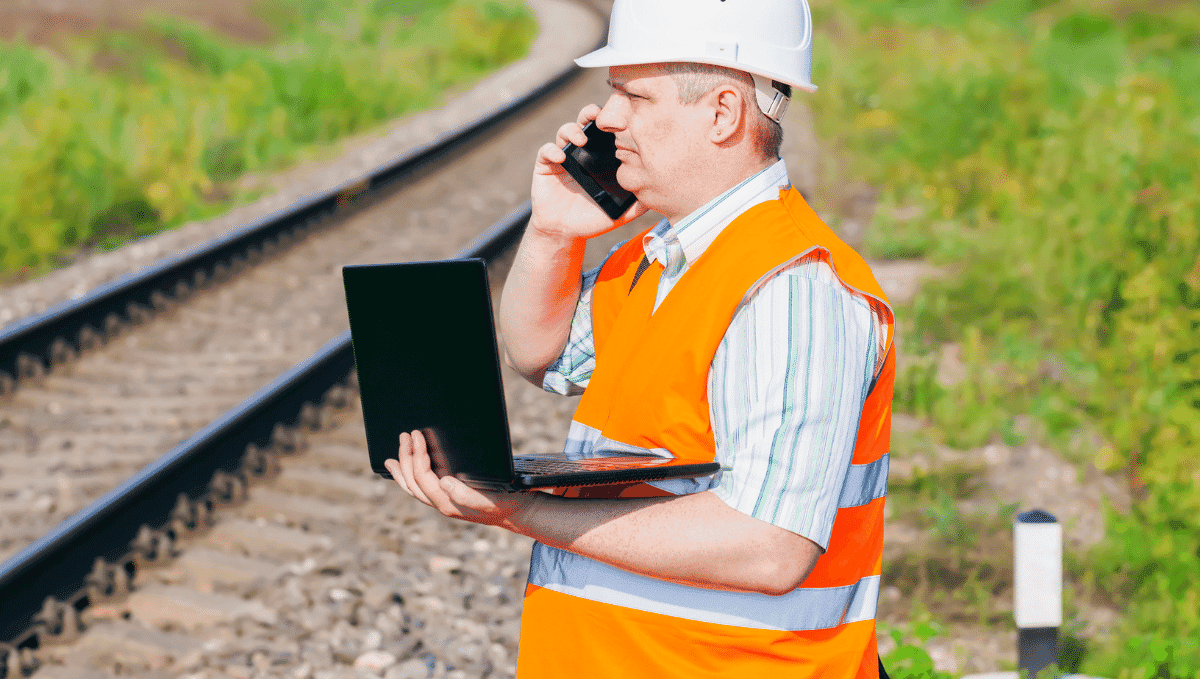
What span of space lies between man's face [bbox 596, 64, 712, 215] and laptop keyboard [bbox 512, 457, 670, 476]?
1.43 feet

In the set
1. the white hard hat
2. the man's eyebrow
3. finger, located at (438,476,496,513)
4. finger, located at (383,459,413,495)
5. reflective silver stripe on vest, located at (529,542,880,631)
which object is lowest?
reflective silver stripe on vest, located at (529,542,880,631)

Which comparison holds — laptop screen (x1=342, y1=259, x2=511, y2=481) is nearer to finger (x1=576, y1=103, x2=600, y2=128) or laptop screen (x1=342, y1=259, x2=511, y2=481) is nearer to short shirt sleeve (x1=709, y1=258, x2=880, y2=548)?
short shirt sleeve (x1=709, y1=258, x2=880, y2=548)

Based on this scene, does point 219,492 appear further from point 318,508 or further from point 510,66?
point 510,66

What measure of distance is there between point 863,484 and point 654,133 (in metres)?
0.66

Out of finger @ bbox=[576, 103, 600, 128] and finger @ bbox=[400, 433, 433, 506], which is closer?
finger @ bbox=[400, 433, 433, 506]

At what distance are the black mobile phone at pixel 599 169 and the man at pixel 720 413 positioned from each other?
0.53ft

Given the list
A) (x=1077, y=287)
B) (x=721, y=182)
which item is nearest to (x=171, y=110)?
(x=1077, y=287)

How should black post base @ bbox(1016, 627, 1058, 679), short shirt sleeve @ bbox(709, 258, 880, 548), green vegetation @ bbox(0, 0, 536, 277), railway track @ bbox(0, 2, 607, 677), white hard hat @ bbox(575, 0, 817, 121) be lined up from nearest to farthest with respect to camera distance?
short shirt sleeve @ bbox(709, 258, 880, 548)
white hard hat @ bbox(575, 0, 817, 121)
black post base @ bbox(1016, 627, 1058, 679)
railway track @ bbox(0, 2, 607, 677)
green vegetation @ bbox(0, 0, 536, 277)

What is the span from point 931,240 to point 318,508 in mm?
5649

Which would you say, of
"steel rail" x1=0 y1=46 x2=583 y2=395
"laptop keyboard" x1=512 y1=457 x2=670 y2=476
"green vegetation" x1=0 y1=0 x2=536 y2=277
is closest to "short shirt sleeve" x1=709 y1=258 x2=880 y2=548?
"laptop keyboard" x1=512 y1=457 x2=670 y2=476

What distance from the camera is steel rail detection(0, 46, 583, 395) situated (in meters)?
6.58

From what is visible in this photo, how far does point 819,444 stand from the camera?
144 centimetres

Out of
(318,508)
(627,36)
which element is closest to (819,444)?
(627,36)

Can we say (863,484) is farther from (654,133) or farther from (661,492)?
(654,133)
